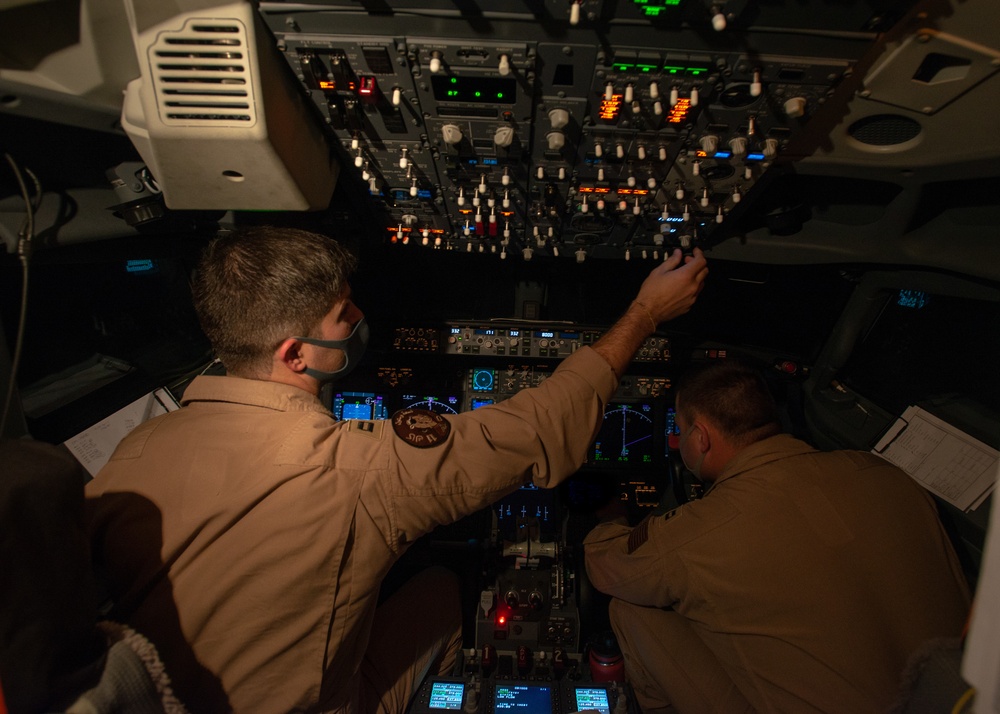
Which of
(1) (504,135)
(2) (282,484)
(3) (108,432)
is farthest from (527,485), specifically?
(3) (108,432)

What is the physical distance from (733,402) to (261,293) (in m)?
1.63

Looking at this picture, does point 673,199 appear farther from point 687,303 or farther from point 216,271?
point 216,271

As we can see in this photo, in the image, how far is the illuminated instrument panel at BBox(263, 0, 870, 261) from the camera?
1.08 m

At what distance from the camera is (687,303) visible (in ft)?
5.11

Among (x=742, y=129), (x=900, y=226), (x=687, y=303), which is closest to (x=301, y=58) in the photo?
(x=742, y=129)

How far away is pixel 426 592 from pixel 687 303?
1.54 metres

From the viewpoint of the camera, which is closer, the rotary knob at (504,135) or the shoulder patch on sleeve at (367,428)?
the shoulder patch on sleeve at (367,428)

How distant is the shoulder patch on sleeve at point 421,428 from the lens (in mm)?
1107

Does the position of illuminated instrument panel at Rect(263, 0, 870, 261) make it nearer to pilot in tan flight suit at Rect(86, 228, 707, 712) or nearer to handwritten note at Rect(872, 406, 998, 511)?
pilot in tan flight suit at Rect(86, 228, 707, 712)

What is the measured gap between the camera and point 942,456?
6.61ft

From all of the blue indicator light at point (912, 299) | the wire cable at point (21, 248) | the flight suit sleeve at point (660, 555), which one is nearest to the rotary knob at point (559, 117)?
the flight suit sleeve at point (660, 555)

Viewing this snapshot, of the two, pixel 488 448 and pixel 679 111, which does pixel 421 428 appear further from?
pixel 679 111

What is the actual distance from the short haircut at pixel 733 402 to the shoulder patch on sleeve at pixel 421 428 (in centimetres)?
112

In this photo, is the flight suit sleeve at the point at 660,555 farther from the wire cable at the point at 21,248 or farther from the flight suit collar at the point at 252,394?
the wire cable at the point at 21,248
